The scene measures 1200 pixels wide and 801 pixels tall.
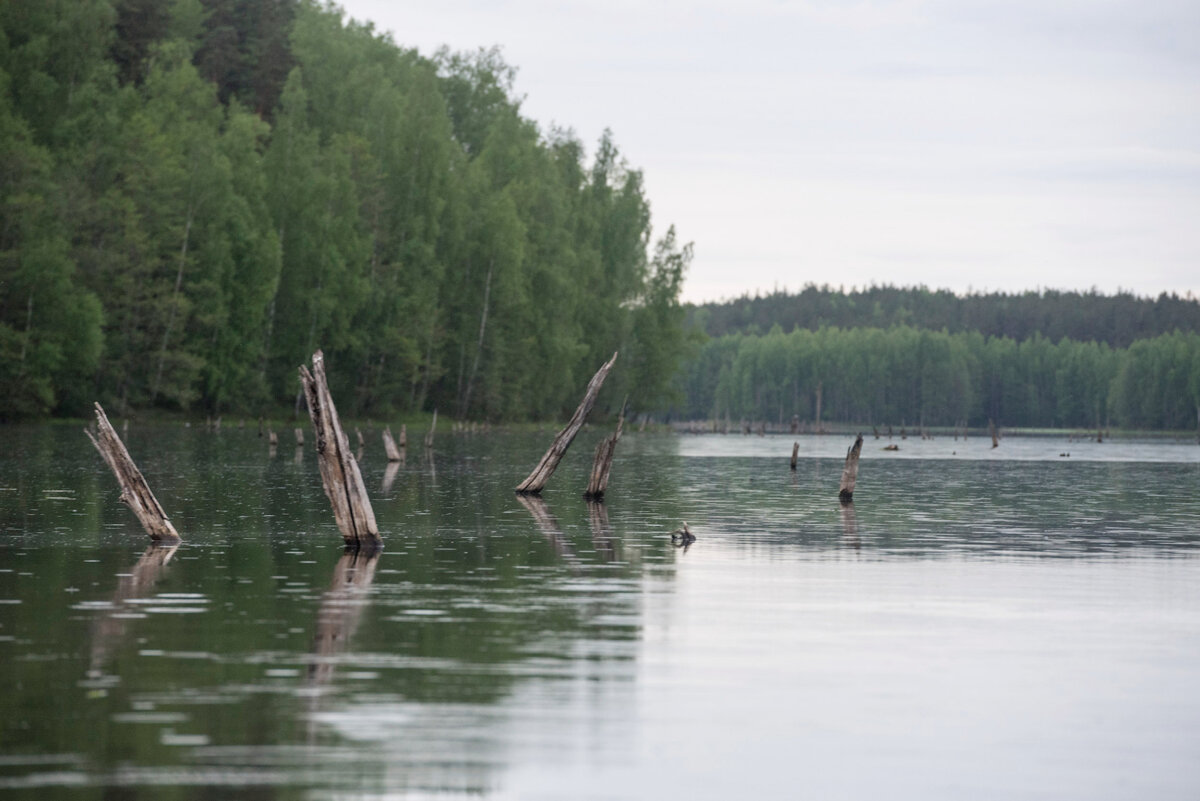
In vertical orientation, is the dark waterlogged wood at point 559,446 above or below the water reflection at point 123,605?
above

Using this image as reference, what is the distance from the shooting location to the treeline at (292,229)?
88.4 meters

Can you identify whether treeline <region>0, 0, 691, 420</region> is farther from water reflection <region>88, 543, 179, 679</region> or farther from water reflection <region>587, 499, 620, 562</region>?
water reflection <region>88, 543, 179, 679</region>

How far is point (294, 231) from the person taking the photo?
4163 inches

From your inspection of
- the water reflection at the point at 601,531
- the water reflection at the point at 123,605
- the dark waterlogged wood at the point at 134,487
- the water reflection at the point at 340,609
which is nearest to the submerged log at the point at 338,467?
the water reflection at the point at 340,609

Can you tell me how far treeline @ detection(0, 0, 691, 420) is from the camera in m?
88.4

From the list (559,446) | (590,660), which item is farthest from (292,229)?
(590,660)

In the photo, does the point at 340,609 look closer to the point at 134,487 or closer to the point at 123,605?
the point at 123,605

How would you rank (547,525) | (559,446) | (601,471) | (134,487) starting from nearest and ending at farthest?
(134,487), (547,525), (601,471), (559,446)

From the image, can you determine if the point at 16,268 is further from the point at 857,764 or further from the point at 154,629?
the point at 857,764

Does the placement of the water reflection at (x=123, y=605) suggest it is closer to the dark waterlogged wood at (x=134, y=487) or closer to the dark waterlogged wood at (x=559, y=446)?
the dark waterlogged wood at (x=134, y=487)

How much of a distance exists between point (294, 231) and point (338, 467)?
82.1 metres

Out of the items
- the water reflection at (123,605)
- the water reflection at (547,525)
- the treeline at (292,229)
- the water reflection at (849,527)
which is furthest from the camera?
the treeline at (292,229)

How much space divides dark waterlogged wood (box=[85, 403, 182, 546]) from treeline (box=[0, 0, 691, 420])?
57.5 meters

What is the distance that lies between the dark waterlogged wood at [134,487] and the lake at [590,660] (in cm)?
45
